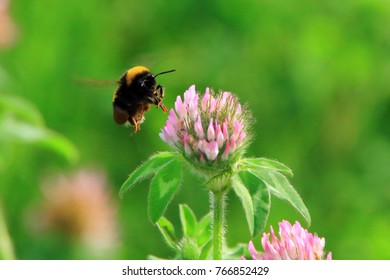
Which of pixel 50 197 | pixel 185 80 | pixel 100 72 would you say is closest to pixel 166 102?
pixel 185 80

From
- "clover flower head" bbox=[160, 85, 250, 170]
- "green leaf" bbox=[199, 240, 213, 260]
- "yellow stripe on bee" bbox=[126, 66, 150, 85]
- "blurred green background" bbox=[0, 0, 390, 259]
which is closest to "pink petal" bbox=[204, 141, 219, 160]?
"clover flower head" bbox=[160, 85, 250, 170]

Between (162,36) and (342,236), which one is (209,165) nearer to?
(342,236)

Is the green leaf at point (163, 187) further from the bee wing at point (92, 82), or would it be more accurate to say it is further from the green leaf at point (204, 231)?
the bee wing at point (92, 82)

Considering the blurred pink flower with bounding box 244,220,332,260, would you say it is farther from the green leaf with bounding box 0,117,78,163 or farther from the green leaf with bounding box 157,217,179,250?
the green leaf with bounding box 0,117,78,163

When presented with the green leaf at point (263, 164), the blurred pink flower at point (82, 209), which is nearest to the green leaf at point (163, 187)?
the green leaf at point (263, 164)

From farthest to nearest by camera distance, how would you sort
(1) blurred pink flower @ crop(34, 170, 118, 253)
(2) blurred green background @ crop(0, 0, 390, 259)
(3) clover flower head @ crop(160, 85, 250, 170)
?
(2) blurred green background @ crop(0, 0, 390, 259), (1) blurred pink flower @ crop(34, 170, 118, 253), (3) clover flower head @ crop(160, 85, 250, 170)

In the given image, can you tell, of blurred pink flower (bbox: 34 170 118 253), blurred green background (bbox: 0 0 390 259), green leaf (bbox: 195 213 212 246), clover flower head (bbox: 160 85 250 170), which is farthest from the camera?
blurred green background (bbox: 0 0 390 259)
